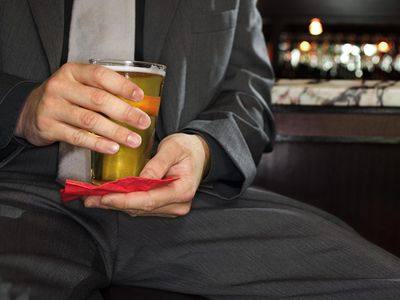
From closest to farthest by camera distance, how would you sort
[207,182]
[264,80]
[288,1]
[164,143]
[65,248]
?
[65,248], [164,143], [207,182], [264,80], [288,1]

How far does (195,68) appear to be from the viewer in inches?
57.9

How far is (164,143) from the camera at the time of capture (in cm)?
114

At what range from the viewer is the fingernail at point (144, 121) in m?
0.98

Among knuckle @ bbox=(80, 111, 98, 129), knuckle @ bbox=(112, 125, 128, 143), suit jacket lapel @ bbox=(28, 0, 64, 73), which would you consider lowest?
knuckle @ bbox=(112, 125, 128, 143)

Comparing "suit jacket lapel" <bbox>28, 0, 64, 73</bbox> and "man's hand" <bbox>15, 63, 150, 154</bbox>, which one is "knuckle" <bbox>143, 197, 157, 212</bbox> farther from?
"suit jacket lapel" <bbox>28, 0, 64, 73</bbox>

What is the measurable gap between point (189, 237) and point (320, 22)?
467 centimetres

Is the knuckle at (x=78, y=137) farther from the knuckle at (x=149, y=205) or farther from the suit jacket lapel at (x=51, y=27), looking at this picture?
the suit jacket lapel at (x=51, y=27)

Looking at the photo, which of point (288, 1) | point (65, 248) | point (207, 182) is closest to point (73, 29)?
point (207, 182)

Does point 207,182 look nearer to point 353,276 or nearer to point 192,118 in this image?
point 192,118

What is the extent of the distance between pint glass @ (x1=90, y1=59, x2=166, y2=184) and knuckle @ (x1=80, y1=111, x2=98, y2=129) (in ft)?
0.14

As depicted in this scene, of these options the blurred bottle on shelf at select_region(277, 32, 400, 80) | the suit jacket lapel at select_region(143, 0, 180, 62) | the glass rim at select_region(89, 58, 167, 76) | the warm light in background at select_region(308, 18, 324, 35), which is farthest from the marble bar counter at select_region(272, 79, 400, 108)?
the blurred bottle on shelf at select_region(277, 32, 400, 80)

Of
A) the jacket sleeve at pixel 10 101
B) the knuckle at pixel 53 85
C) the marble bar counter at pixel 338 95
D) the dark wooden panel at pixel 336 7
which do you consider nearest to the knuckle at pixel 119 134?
the knuckle at pixel 53 85

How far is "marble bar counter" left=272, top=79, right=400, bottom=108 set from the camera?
2137 millimetres

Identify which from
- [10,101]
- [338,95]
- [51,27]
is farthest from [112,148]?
[338,95]
